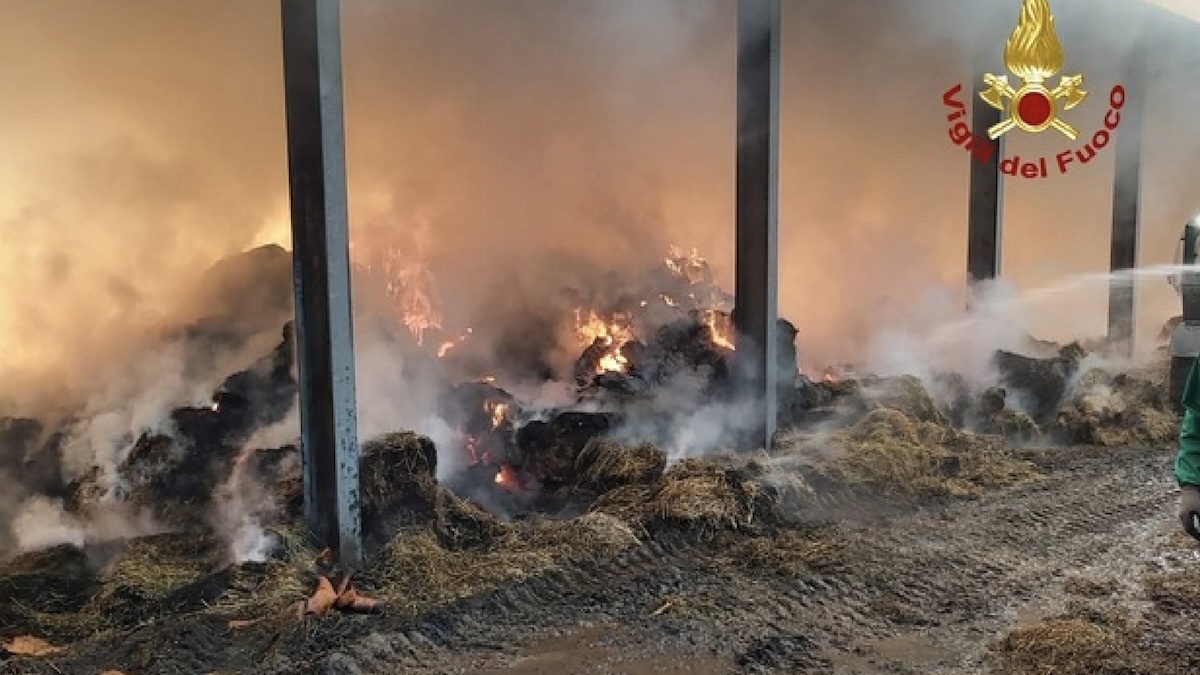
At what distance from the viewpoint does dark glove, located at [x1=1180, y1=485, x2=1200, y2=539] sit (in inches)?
147

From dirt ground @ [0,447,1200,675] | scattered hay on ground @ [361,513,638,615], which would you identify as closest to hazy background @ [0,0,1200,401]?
scattered hay on ground @ [361,513,638,615]

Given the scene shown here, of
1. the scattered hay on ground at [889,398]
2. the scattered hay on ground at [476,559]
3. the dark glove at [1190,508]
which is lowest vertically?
the scattered hay on ground at [476,559]

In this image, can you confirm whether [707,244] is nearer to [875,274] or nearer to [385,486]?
[875,274]

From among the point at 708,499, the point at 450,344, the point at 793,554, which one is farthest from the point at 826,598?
the point at 450,344

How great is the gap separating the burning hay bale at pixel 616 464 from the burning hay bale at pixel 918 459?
1386 millimetres

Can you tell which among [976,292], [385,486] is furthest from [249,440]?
[976,292]

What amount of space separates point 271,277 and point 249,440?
2156 mm

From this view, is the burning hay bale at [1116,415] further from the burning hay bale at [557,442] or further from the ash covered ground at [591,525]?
the burning hay bale at [557,442]

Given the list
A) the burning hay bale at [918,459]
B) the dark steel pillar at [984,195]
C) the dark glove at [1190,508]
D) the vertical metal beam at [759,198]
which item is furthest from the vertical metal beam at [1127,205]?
the dark glove at [1190,508]

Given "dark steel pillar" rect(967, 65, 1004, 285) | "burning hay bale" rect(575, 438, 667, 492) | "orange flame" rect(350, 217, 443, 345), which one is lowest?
"burning hay bale" rect(575, 438, 667, 492)

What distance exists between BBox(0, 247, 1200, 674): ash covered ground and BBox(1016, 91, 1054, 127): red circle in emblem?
3665 millimetres

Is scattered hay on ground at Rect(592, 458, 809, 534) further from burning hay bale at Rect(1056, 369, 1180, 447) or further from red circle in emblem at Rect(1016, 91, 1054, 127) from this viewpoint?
red circle in emblem at Rect(1016, 91, 1054, 127)

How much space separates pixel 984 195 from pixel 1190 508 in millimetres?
7856

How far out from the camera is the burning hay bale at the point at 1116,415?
915 cm
